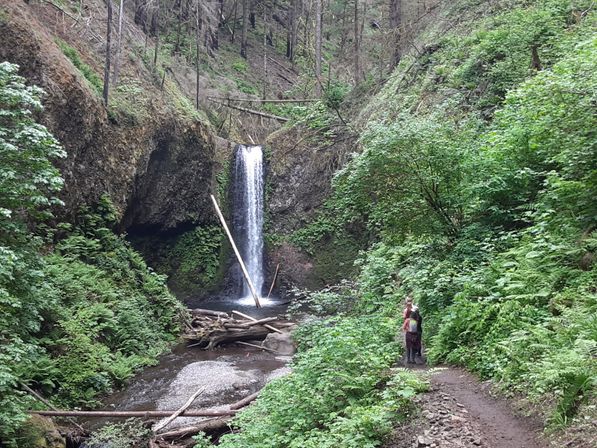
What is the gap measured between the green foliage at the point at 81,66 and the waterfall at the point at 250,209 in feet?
29.9

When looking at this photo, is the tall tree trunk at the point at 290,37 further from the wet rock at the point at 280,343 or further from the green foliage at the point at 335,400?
A: the green foliage at the point at 335,400

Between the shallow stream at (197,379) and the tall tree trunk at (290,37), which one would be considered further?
the tall tree trunk at (290,37)

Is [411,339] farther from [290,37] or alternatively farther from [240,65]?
[290,37]

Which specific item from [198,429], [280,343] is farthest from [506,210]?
[280,343]

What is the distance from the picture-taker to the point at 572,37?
1200cm

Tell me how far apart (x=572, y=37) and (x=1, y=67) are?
12.8 meters

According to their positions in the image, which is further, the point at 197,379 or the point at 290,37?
the point at 290,37

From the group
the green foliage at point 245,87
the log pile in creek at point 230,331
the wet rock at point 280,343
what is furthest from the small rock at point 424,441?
the green foliage at point 245,87

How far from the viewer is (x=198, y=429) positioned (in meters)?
8.74

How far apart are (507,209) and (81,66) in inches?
669

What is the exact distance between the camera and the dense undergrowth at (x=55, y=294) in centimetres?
837

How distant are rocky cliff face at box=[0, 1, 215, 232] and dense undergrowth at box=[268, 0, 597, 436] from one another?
408 inches

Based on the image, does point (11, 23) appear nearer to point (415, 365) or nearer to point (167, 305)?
point (167, 305)

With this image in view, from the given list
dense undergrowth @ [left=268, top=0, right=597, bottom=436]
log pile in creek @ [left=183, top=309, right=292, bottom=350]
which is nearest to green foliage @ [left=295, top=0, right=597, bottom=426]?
dense undergrowth @ [left=268, top=0, right=597, bottom=436]
